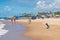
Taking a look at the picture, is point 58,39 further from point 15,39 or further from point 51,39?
point 15,39

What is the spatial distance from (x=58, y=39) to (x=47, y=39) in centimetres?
76

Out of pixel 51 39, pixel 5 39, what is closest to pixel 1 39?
pixel 5 39

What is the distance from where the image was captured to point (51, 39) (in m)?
11.7

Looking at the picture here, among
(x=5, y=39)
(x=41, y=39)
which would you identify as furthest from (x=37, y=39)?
(x=5, y=39)

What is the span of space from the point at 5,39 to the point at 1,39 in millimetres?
286

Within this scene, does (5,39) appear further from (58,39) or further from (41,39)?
(58,39)

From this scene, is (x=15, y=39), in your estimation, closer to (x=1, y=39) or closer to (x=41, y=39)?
(x=1, y=39)

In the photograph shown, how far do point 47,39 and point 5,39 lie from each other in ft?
9.80

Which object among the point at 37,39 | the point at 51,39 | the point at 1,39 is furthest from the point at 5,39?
the point at 51,39

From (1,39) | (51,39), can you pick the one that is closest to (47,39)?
(51,39)

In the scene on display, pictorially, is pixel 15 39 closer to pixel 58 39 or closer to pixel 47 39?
pixel 47 39

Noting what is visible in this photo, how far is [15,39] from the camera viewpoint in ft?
40.0

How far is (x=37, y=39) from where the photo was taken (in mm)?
12094

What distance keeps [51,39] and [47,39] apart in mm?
298
